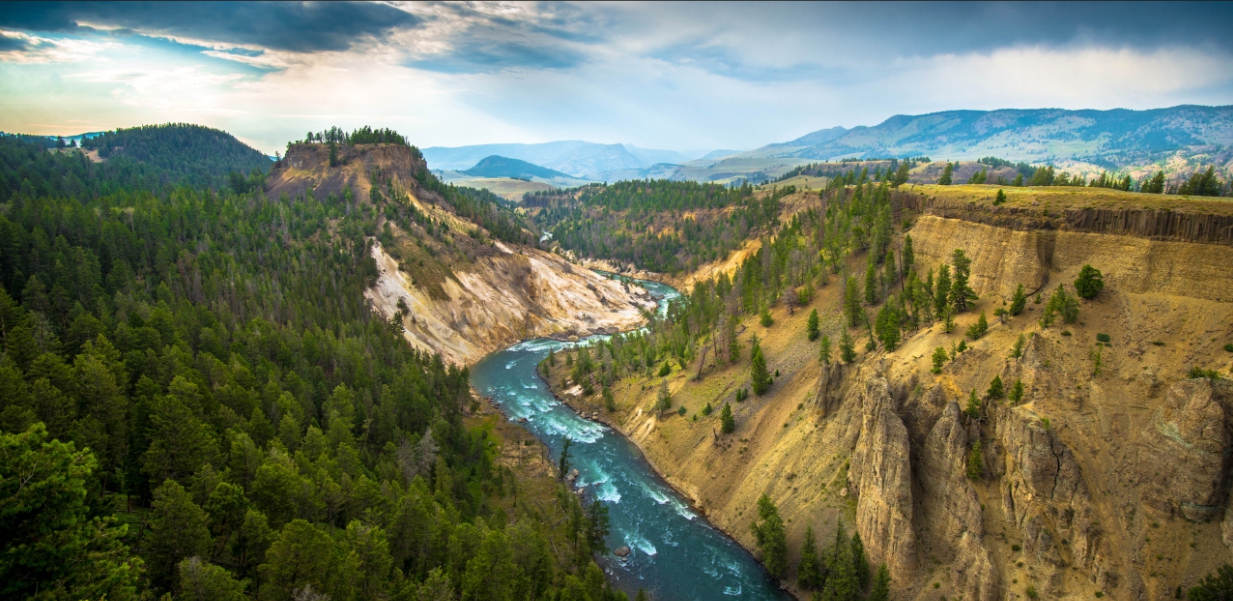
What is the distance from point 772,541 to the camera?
48.3 metres

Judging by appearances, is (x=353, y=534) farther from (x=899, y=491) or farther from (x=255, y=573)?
(x=899, y=491)

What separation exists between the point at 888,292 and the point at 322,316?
274ft

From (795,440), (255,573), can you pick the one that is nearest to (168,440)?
(255,573)

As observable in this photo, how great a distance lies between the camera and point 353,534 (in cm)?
3525

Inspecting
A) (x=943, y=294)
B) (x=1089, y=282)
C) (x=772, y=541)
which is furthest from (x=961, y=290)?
(x=772, y=541)

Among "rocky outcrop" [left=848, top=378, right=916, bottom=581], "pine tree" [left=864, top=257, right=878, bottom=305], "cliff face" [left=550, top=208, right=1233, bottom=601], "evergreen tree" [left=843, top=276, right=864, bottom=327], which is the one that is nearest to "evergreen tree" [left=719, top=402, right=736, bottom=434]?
"cliff face" [left=550, top=208, right=1233, bottom=601]

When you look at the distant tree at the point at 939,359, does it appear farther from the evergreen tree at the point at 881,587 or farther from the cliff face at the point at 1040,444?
the evergreen tree at the point at 881,587

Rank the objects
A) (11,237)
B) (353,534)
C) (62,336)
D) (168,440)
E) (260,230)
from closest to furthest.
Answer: (353,534) < (168,440) < (62,336) < (11,237) < (260,230)

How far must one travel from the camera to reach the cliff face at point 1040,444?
34.7 metres

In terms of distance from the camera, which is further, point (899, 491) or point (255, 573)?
point (899, 491)

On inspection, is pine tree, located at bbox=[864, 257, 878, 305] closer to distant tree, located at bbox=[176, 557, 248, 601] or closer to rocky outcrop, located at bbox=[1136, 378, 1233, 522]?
rocky outcrop, located at bbox=[1136, 378, 1233, 522]

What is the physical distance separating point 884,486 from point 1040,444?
1076 cm

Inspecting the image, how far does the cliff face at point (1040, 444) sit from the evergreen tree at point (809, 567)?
1929mm

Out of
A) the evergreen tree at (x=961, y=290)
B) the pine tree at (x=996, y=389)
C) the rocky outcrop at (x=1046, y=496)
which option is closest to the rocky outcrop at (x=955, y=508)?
the rocky outcrop at (x=1046, y=496)
